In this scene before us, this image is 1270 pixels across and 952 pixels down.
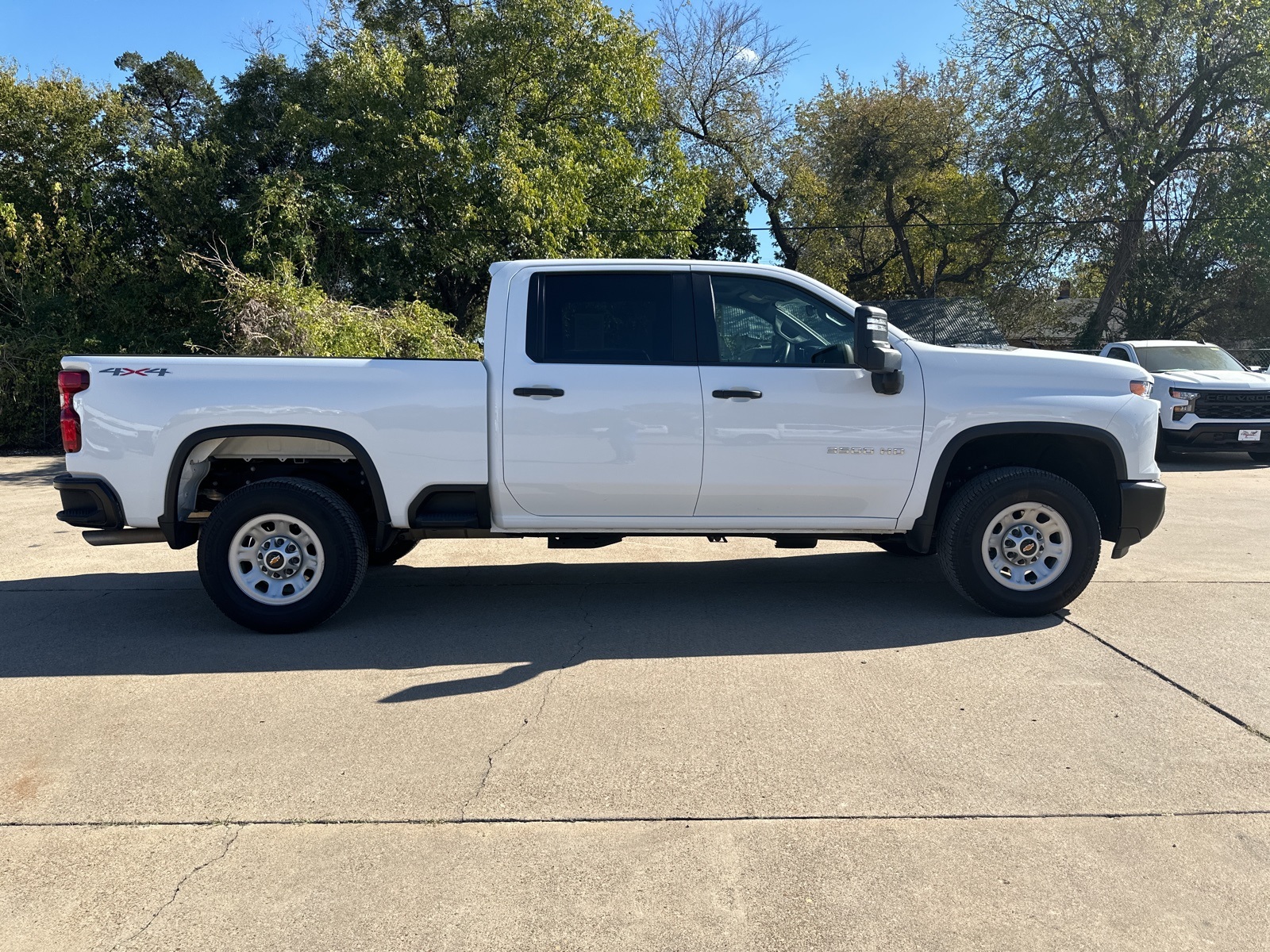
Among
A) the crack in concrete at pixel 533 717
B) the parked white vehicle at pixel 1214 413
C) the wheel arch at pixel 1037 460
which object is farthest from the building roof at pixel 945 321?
the crack in concrete at pixel 533 717

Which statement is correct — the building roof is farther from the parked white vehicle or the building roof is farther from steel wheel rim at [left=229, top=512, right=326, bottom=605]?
steel wheel rim at [left=229, top=512, right=326, bottom=605]

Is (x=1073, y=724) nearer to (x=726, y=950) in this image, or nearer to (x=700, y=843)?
(x=700, y=843)

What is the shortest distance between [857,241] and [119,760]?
34.2 metres

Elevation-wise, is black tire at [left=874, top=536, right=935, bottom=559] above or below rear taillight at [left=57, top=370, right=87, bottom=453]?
below

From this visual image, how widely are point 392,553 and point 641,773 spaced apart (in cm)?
387

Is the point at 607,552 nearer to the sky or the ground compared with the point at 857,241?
nearer to the ground

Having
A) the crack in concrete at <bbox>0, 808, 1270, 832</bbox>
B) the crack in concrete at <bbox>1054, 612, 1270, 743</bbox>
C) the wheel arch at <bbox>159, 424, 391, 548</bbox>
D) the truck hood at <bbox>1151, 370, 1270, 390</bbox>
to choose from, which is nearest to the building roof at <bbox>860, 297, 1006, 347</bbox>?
the truck hood at <bbox>1151, 370, 1270, 390</bbox>

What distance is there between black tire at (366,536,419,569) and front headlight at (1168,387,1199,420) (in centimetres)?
1147

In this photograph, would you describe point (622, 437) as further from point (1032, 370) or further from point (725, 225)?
point (725, 225)

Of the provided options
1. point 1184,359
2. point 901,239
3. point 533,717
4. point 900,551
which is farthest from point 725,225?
point 533,717

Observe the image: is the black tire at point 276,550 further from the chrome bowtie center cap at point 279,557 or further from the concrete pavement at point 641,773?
the concrete pavement at point 641,773

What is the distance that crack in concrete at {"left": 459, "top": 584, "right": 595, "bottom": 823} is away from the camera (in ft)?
11.5

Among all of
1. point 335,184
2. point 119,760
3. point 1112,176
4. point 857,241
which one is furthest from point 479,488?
point 857,241

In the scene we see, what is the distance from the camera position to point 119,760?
3848mm
